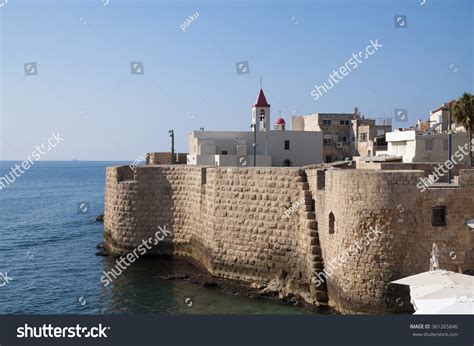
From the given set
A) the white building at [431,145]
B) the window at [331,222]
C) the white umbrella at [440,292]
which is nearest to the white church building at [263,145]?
the white building at [431,145]

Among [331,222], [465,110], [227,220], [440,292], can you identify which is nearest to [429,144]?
[465,110]

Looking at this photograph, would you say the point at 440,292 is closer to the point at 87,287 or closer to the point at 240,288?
the point at 240,288

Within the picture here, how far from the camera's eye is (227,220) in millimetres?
22109

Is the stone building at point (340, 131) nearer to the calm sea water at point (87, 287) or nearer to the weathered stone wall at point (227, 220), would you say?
the calm sea water at point (87, 287)

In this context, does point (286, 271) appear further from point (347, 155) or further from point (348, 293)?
point (347, 155)

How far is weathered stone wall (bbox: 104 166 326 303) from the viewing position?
19.8m

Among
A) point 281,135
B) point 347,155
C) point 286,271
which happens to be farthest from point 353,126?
point 286,271

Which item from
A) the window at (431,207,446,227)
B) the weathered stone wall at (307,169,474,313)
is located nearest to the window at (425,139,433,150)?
the weathered stone wall at (307,169,474,313)

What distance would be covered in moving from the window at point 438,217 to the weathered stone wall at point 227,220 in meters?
4.41

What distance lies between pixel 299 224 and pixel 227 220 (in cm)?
359

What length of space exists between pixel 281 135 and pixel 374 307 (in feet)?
65.9

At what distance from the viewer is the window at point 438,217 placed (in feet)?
52.0

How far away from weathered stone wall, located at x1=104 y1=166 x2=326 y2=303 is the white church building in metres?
7.44

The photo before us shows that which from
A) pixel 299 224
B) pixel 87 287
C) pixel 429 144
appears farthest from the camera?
pixel 429 144
